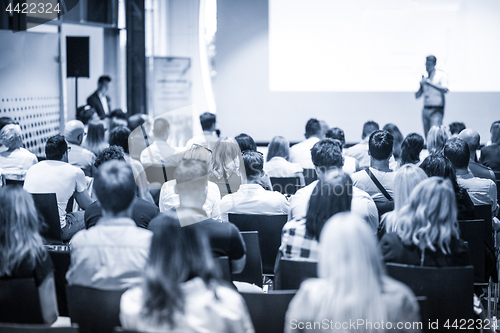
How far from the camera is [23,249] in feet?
6.41

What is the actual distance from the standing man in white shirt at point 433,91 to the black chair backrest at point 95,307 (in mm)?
7320

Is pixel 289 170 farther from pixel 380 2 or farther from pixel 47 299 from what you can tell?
pixel 380 2

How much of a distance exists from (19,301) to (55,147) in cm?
207

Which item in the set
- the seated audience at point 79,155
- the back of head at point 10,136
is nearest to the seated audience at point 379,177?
the seated audience at point 79,155

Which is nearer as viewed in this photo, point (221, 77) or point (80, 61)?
point (80, 61)

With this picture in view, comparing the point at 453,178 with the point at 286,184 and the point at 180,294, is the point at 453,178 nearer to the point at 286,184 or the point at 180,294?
the point at 286,184

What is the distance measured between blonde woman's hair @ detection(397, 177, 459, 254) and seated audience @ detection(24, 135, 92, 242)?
255 cm

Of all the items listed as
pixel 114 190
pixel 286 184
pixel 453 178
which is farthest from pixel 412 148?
pixel 114 190

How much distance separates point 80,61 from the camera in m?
8.39

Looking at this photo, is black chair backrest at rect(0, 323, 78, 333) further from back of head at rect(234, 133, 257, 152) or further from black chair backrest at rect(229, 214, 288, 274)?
back of head at rect(234, 133, 257, 152)

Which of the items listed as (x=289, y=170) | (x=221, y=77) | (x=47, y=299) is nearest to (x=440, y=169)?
(x=289, y=170)

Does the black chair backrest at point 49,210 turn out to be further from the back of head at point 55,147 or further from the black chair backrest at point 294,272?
the black chair backrest at point 294,272

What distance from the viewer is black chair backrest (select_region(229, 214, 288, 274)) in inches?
116

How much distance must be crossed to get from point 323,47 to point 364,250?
27.1 feet
